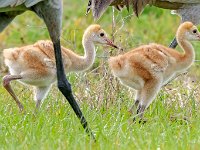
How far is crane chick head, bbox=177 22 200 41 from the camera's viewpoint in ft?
23.5

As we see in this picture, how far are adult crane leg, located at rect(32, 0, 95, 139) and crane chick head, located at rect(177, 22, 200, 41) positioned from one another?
48.8 inches

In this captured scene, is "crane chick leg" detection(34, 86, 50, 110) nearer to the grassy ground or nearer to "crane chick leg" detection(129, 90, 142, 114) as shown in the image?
the grassy ground

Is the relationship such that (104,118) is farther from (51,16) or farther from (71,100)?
(51,16)

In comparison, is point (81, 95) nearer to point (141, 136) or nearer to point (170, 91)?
point (170, 91)

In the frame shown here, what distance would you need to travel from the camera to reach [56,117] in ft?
21.5

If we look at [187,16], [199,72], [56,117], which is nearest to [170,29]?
[199,72]

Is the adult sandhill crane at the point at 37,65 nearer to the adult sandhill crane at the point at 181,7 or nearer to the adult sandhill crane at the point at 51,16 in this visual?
A: the adult sandhill crane at the point at 51,16

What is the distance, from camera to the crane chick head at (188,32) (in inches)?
281

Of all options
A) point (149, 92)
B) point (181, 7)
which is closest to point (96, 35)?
point (149, 92)

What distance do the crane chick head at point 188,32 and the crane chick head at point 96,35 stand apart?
1.81 ft

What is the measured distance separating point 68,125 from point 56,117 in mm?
327

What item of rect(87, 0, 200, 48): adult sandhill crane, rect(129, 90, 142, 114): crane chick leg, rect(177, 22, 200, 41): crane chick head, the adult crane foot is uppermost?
rect(87, 0, 200, 48): adult sandhill crane

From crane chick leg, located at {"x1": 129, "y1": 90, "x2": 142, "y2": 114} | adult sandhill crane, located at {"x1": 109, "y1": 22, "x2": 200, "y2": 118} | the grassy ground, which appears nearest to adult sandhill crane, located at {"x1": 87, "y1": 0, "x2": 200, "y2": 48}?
the grassy ground

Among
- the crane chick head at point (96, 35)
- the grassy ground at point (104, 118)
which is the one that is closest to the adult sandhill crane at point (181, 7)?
the grassy ground at point (104, 118)
